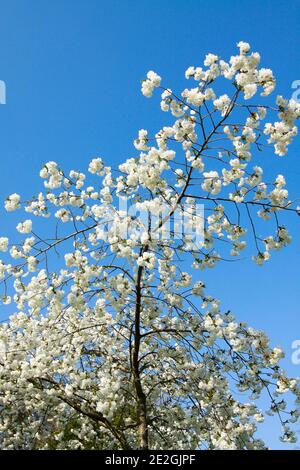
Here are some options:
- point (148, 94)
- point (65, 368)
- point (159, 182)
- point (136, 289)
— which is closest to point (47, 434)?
point (65, 368)

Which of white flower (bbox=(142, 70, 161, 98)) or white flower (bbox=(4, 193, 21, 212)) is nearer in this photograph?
white flower (bbox=(142, 70, 161, 98))

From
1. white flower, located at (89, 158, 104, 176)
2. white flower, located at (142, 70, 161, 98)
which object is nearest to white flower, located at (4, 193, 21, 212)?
white flower, located at (89, 158, 104, 176)

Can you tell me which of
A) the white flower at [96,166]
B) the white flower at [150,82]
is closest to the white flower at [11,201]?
the white flower at [96,166]

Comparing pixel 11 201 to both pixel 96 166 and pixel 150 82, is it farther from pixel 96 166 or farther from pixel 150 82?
pixel 150 82

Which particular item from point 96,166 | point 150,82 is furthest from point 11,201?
point 150,82

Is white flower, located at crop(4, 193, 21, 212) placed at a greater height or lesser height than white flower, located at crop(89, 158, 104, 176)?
lesser

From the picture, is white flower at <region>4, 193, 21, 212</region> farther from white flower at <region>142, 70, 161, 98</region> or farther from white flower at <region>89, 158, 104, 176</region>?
white flower at <region>142, 70, 161, 98</region>

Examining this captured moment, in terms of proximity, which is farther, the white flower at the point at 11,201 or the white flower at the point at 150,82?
the white flower at the point at 11,201

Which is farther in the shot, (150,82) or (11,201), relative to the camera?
(11,201)

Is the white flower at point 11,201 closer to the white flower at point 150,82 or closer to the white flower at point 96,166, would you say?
the white flower at point 96,166

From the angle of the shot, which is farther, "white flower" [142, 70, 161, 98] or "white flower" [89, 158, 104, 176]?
"white flower" [89, 158, 104, 176]

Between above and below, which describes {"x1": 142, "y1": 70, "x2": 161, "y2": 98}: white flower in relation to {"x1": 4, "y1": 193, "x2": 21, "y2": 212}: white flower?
above

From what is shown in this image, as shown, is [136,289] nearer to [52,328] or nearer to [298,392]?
[52,328]
